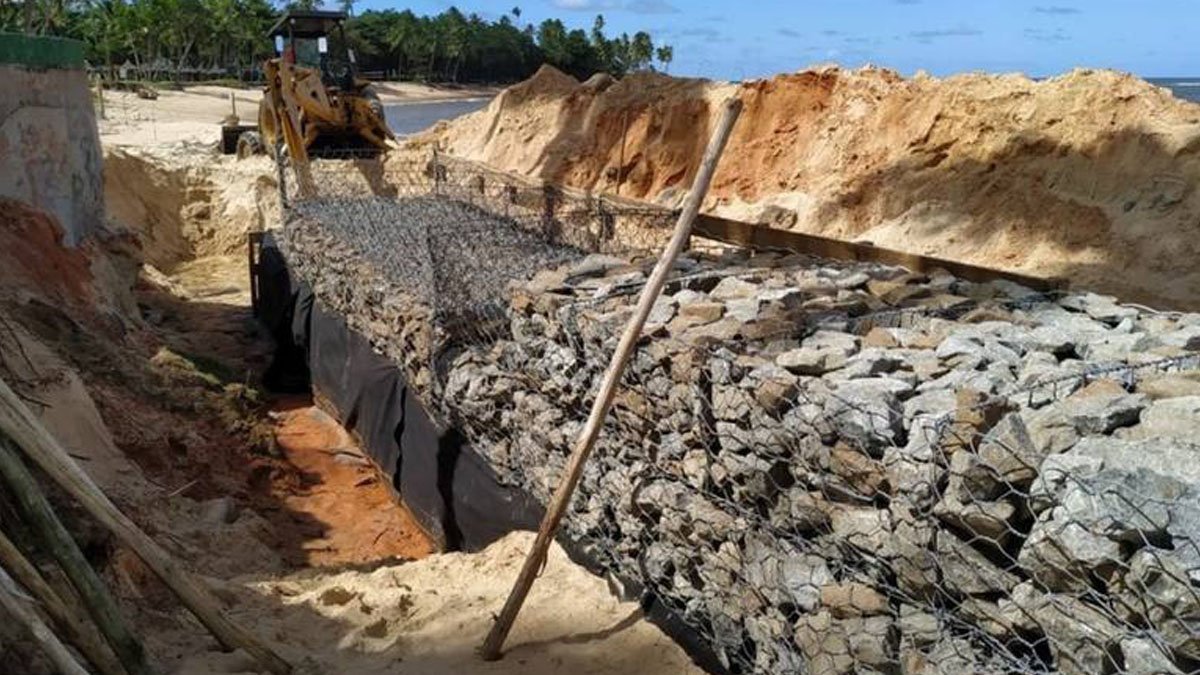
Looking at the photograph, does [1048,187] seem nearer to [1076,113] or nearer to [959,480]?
[1076,113]

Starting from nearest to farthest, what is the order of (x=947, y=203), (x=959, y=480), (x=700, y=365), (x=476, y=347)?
(x=959, y=480)
(x=700, y=365)
(x=476, y=347)
(x=947, y=203)

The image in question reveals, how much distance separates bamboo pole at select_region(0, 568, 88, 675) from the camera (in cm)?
348

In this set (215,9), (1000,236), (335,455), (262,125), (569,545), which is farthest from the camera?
(215,9)

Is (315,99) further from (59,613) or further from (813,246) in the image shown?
(59,613)

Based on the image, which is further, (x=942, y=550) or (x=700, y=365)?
(x=700, y=365)

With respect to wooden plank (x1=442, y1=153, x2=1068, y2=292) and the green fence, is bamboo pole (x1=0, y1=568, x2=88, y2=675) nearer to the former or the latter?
wooden plank (x1=442, y1=153, x2=1068, y2=292)

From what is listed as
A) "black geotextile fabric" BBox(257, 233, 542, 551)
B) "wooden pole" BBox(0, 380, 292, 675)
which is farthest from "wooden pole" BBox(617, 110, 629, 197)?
"wooden pole" BBox(0, 380, 292, 675)

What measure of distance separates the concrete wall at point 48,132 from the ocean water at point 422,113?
86.3 ft

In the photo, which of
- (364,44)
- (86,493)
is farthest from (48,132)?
(364,44)

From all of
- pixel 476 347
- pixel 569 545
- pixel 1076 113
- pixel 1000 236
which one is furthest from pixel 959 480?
pixel 1076 113

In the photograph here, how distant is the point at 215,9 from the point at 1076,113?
64123 millimetres

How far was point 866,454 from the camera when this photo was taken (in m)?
3.81

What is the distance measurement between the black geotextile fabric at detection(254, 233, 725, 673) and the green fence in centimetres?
332

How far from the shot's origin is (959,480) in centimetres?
343
